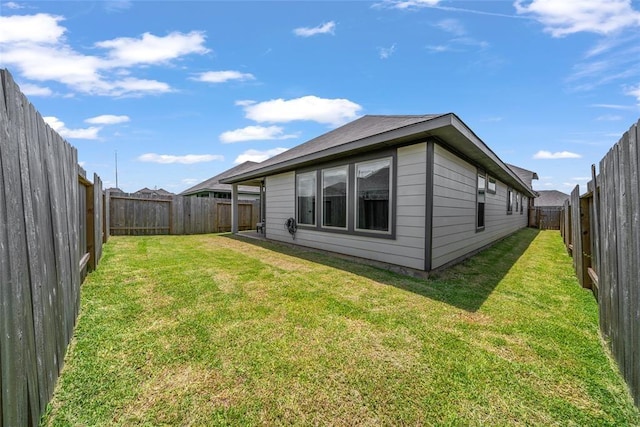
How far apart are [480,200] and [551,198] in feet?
109

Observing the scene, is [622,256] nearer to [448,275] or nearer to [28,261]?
[448,275]

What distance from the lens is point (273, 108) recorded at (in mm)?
15070

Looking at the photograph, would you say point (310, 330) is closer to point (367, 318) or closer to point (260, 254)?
point (367, 318)

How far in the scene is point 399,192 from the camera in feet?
16.2

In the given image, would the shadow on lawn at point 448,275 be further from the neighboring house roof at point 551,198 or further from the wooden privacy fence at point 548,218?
the neighboring house roof at point 551,198

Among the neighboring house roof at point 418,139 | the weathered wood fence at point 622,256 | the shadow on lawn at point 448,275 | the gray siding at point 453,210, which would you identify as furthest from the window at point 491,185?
the weathered wood fence at point 622,256

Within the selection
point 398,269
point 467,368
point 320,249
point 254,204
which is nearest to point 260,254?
point 320,249

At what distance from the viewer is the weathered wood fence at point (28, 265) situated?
1.22 metres

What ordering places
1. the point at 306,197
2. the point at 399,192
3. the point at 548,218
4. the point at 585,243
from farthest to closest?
the point at 548,218, the point at 306,197, the point at 399,192, the point at 585,243

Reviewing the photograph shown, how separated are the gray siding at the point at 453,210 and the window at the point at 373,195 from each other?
876mm

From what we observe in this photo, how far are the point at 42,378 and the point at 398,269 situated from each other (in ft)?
15.1

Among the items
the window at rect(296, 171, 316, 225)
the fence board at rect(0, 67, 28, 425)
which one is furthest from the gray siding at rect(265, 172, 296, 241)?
the fence board at rect(0, 67, 28, 425)

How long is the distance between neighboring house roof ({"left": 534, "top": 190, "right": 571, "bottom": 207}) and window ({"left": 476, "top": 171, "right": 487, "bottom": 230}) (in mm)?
28232

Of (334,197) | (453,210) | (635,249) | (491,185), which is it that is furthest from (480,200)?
(635,249)
